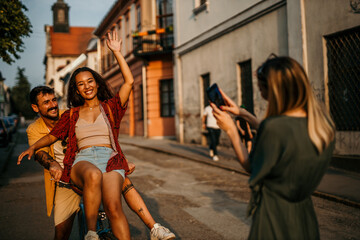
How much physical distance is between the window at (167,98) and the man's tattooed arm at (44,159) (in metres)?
17.6

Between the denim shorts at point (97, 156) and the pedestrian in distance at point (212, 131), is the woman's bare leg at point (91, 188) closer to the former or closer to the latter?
the denim shorts at point (97, 156)

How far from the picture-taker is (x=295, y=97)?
6.05 ft

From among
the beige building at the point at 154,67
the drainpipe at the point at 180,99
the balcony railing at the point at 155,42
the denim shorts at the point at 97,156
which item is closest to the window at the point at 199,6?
the drainpipe at the point at 180,99

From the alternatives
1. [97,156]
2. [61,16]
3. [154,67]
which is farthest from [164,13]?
[61,16]

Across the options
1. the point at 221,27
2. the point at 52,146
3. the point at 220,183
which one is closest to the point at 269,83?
the point at 52,146

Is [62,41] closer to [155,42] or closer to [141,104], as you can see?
[141,104]

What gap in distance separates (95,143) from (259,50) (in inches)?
383

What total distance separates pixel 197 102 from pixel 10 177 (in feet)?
28.0

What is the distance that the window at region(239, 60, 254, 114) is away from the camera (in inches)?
494

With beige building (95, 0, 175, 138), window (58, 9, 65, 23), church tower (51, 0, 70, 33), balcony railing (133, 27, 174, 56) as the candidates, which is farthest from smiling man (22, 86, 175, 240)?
window (58, 9, 65, 23)

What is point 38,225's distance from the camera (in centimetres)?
531

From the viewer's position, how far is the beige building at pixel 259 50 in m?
8.43

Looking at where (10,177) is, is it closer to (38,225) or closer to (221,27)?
(38,225)

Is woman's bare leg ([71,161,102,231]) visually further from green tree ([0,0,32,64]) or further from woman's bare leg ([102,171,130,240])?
green tree ([0,0,32,64])
